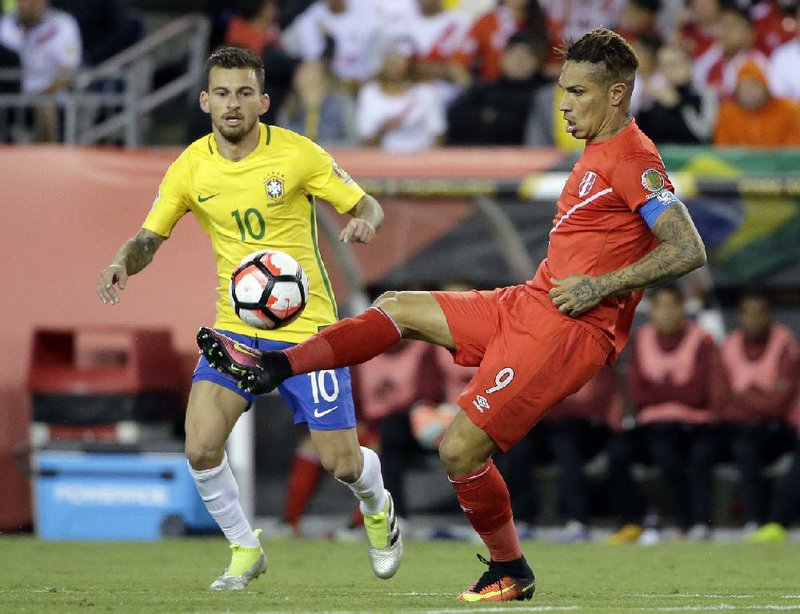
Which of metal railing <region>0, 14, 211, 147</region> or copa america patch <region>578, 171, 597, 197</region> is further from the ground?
metal railing <region>0, 14, 211, 147</region>

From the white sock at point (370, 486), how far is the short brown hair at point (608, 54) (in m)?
2.21

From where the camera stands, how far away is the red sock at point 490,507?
6531 millimetres

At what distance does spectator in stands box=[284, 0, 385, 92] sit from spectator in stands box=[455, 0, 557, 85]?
0.77 m

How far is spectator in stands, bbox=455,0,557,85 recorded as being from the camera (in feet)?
46.4

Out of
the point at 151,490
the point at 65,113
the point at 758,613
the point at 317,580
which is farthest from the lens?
the point at 65,113

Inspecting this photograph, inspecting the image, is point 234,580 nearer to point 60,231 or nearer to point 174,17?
point 60,231

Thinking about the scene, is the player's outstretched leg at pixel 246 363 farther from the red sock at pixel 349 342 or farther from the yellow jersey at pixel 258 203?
the yellow jersey at pixel 258 203

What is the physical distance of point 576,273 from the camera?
6480mm

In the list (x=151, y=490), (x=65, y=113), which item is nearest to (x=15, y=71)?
(x=65, y=113)

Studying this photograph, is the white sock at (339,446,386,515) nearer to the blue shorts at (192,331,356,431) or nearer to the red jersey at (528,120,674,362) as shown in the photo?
the blue shorts at (192,331,356,431)

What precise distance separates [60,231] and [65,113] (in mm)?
1489

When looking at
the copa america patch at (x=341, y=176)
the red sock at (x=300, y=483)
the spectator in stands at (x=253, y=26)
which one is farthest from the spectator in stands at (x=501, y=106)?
the copa america patch at (x=341, y=176)

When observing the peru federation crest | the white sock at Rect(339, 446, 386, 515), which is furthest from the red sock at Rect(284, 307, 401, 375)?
the white sock at Rect(339, 446, 386, 515)

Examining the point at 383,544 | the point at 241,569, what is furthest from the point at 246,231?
the point at 383,544
